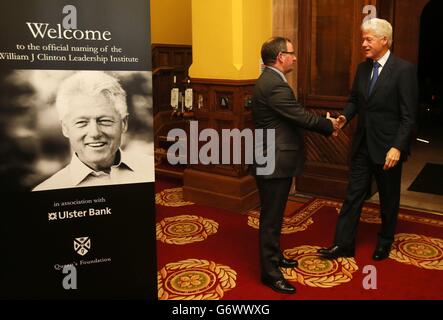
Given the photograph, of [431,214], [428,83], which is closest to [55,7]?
[431,214]

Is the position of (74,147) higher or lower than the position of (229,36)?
lower

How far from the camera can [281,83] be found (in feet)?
9.84

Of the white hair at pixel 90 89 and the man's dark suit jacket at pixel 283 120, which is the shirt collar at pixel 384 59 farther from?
the white hair at pixel 90 89

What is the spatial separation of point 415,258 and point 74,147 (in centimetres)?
280

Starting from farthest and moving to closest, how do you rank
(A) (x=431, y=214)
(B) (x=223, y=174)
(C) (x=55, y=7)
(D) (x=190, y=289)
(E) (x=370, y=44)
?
1. (B) (x=223, y=174)
2. (A) (x=431, y=214)
3. (E) (x=370, y=44)
4. (D) (x=190, y=289)
5. (C) (x=55, y=7)

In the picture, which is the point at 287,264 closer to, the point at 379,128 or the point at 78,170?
the point at 379,128

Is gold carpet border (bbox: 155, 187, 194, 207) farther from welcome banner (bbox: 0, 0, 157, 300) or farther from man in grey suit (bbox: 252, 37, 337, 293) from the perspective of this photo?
welcome banner (bbox: 0, 0, 157, 300)

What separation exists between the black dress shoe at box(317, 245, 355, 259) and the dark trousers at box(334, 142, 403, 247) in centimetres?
4

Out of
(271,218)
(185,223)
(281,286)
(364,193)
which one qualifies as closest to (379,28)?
(364,193)

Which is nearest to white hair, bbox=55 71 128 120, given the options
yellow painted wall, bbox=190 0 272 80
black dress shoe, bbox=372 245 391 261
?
black dress shoe, bbox=372 245 391 261

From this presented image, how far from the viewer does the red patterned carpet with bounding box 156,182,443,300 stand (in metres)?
3.17

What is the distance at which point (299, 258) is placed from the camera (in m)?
3.71

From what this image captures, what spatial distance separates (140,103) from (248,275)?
160 cm
